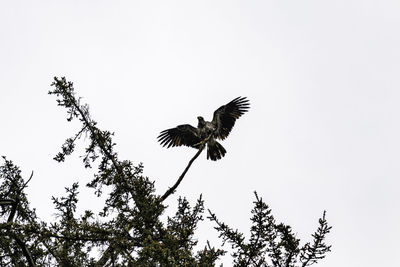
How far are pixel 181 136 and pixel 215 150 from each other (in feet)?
3.74

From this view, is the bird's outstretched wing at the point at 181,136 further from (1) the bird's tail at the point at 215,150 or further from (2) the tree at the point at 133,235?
(2) the tree at the point at 133,235

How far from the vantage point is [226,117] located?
12742 mm

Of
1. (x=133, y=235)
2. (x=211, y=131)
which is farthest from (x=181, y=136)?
(x=133, y=235)

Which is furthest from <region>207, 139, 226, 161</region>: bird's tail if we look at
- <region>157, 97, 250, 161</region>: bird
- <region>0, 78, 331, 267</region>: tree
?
<region>0, 78, 331, 267</region>: tree

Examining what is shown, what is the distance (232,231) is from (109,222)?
1.30m

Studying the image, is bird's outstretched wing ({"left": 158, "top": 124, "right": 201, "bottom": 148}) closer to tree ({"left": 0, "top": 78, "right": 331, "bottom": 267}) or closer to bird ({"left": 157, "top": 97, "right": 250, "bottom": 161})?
bird ({"left": 157, "top": 97, "right": 250, "bottom": 161})

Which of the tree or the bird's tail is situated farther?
the bird's tail

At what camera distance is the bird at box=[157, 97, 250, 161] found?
12.4 meters

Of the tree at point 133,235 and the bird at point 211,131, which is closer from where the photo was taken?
the tree at point 133,235

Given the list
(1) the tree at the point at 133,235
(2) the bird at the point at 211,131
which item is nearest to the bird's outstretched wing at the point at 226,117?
(2) the bird at the point at 211,131

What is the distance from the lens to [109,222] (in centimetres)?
492

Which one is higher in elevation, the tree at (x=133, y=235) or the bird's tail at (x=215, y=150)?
the bird's tail at (x=215, y=150)

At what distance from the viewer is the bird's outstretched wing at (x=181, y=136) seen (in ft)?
42.1

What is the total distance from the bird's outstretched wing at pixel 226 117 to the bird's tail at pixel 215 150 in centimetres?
24
